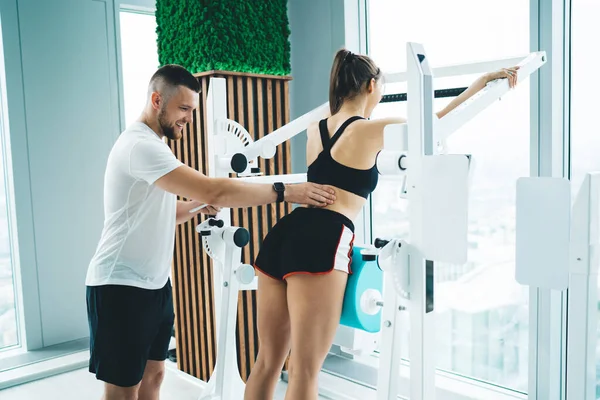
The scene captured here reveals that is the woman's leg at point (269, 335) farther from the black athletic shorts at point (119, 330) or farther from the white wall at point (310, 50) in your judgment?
the white wall at point (310, 50)

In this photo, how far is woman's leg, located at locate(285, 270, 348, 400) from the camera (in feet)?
7.04

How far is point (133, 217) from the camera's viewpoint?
2.37m

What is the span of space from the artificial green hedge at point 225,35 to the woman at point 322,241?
1.31 metres

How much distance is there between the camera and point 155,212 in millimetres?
2404

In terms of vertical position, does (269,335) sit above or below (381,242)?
below

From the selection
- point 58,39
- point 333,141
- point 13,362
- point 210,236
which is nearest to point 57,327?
point 13,362

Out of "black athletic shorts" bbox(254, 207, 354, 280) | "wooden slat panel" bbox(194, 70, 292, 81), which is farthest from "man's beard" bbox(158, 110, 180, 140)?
"wooden slat panel" bbox(194, 70, 292, 81)

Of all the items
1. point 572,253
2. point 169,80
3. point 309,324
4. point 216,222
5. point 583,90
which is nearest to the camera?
point 572,253

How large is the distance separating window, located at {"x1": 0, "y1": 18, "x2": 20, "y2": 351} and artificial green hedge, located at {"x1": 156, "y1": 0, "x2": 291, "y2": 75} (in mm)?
1508

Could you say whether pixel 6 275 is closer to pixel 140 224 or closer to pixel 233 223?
pixel 233 223

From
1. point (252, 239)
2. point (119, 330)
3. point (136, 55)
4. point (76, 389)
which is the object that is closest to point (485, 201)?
point (252, 239)

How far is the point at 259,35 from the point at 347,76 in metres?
1.49

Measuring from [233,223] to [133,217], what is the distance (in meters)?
1.15

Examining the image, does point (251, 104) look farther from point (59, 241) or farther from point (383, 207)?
point (59, 241)
